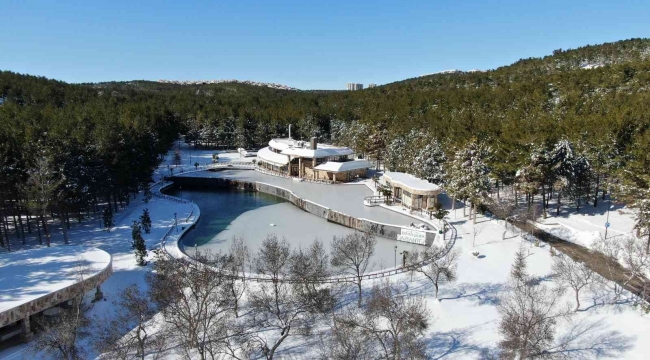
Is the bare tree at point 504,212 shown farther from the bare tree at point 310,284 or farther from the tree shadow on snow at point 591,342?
the bare tree at point 310,284

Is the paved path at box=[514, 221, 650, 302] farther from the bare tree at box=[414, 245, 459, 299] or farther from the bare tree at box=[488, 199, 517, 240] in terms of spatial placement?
the bare tree at box=[414, 245, 459, 299]

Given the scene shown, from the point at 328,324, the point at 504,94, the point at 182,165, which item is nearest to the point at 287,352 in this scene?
the point at 328,324

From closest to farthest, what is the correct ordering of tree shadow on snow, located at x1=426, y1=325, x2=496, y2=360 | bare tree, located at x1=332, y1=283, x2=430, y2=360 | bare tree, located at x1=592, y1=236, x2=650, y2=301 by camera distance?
bare tree, located at x1=332, y1=283, x2=430, y2=360
tree shadow on snow, located at x1=426, y1=325, x2=496, y2=360
bare tree, located at x1=592, y1=236, x2=650, y2=301

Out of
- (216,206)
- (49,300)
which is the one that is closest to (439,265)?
(49,300)

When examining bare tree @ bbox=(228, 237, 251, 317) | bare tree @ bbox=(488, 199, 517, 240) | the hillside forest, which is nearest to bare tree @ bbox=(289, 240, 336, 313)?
bare tree @ bbox=(228, 237, 251, 317)

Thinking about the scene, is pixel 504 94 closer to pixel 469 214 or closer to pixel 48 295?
pixel 469 214

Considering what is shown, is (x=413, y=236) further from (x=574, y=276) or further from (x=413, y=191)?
(x=574, y=276)

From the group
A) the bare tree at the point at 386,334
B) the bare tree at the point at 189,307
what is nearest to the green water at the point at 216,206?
the bare tree at the point at 189,307
